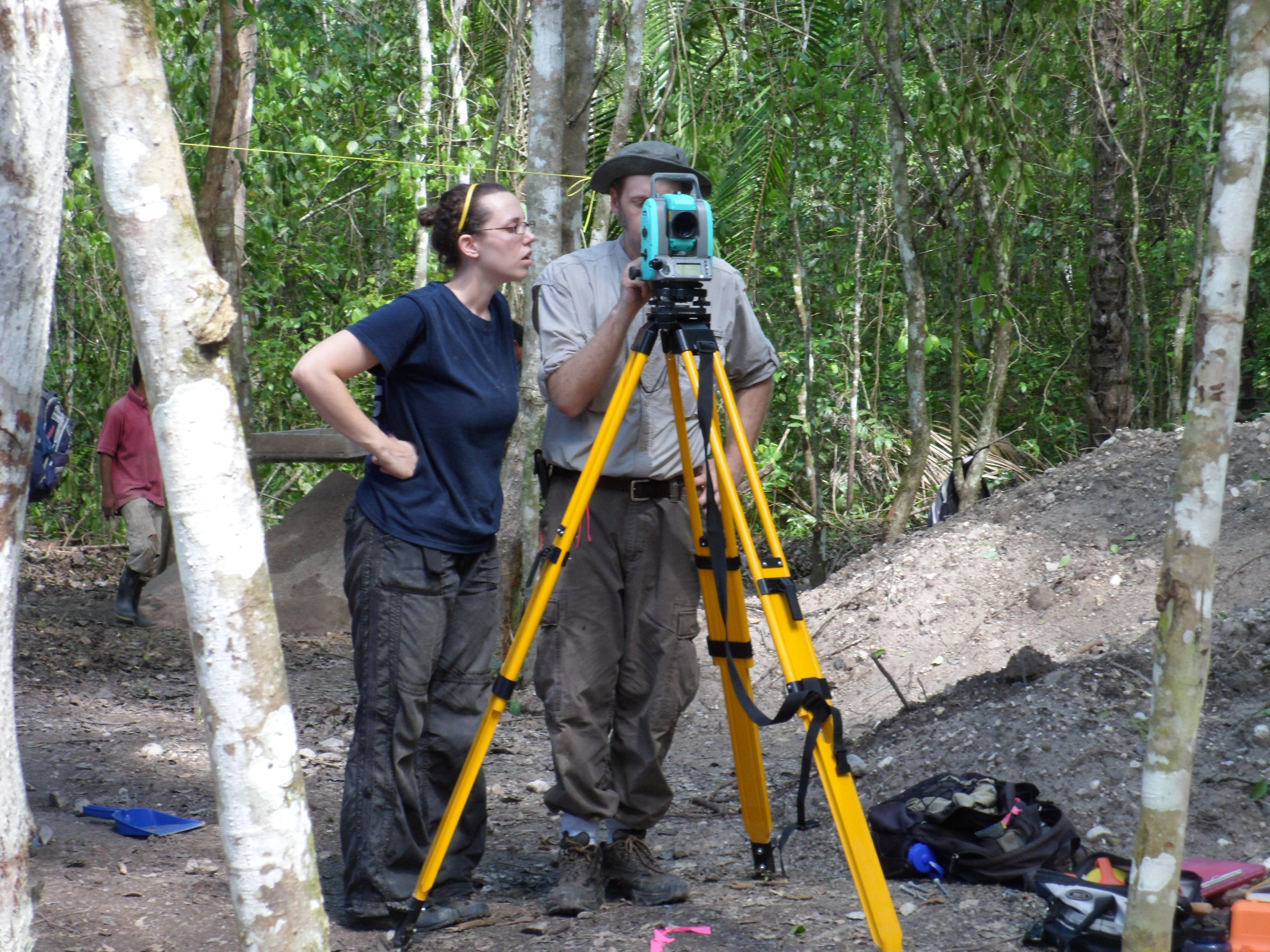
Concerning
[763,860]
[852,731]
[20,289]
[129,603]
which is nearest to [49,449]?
[20,289]

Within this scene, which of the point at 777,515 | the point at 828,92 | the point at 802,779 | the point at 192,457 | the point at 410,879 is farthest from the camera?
the point at 777,515

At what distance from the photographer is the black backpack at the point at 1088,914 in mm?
2395

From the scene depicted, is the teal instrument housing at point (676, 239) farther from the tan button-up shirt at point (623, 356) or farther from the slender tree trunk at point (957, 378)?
the slender tree trunk at point (957, 378)

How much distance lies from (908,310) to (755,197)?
46.7 inches

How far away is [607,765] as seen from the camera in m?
A: 2.97

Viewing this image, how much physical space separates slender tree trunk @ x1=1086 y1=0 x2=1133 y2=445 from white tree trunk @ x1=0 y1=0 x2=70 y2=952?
6.98m

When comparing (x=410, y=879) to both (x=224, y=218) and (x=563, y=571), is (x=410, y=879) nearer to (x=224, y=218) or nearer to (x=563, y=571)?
(x=563, y=571)

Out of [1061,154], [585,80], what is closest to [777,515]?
[1061,154]

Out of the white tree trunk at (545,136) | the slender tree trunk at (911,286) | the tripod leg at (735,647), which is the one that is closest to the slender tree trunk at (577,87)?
the white tree trunk at (545,136)

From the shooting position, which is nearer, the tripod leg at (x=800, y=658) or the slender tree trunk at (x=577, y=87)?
the tripod leg at (x=800, y=658)

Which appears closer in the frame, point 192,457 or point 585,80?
point 192,457

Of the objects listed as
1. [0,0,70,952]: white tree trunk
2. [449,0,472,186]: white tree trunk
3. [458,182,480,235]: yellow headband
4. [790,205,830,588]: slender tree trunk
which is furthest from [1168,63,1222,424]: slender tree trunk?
[0,0,70,952]: white tree trunk

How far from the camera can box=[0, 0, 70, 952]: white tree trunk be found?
2230 millimetres

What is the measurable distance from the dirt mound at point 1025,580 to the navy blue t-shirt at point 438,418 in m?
2.84
